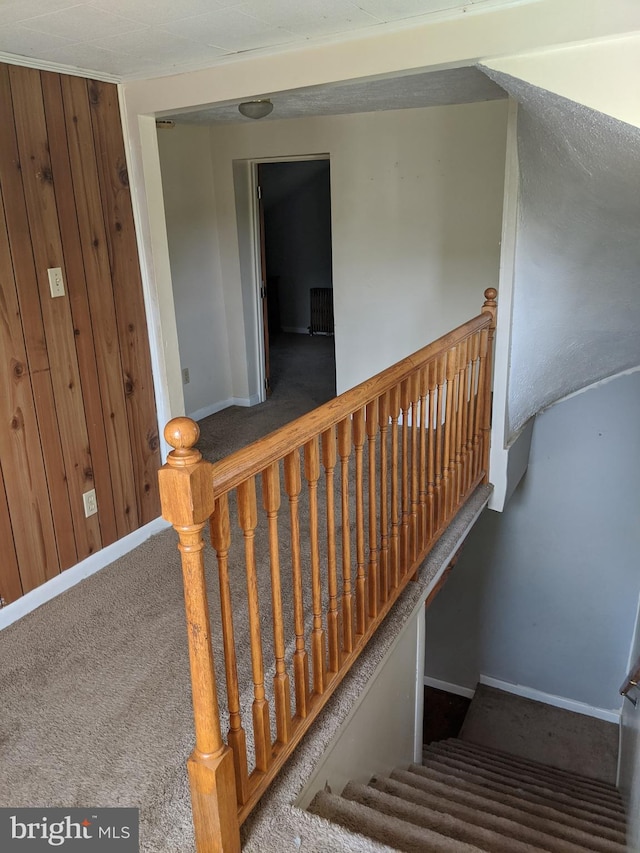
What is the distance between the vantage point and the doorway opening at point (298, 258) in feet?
23.6

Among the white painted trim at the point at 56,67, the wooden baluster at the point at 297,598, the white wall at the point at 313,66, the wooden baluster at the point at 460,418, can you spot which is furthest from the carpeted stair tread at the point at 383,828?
the white painted trim at the point at 56,67

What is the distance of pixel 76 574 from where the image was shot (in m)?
2.56

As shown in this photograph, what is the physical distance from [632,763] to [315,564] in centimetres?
258

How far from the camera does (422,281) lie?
3.89m

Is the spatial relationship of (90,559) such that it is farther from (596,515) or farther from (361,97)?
(596,515)

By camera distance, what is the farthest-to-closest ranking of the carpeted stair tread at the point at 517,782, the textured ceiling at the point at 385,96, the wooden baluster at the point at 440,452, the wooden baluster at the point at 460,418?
the carpeted stair tread at the point at 517,782 < the textured ceiling at the point at 385,96 < the wooden baluster at the point at 460,418 < the wooden baluster at the point at 440,452

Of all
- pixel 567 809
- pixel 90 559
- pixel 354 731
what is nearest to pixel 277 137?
pixel 90 559

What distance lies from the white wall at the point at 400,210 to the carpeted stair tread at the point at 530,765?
2615 millimetres

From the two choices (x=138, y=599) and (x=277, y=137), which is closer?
(x=138, y=599)

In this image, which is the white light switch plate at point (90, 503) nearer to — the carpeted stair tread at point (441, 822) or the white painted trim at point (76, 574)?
the white painted trim at point (76, 574)

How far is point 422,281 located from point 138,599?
98.9 inches

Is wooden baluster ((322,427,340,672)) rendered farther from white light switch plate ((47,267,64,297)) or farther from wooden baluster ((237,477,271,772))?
white light switch plate ((47,267,64,297))

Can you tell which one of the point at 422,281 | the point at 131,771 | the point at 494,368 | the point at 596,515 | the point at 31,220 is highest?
the point at 31,220

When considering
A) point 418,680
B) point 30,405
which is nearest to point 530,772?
point 418,680
